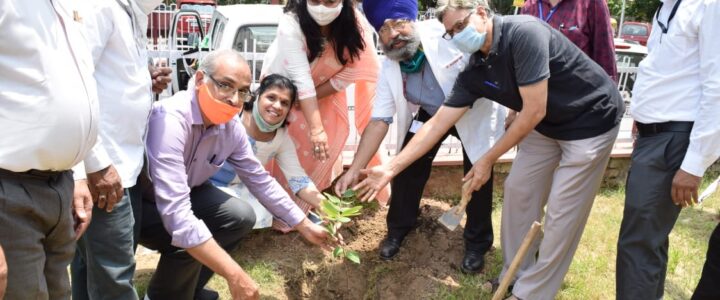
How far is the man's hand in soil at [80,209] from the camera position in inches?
80.0

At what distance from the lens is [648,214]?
2.64 metres

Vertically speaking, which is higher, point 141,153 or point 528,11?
point 528,11

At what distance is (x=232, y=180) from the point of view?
134 inches

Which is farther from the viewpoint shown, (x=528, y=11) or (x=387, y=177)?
(x=528, y=11)

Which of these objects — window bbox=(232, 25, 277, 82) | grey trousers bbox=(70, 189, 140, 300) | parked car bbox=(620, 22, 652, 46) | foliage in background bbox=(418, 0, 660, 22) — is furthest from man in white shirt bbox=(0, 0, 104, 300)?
foliage in background bbox=(418, 0, 660, 22)

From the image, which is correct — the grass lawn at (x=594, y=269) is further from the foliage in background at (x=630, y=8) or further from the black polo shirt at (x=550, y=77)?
the foliage in background at (x=630, y=8)

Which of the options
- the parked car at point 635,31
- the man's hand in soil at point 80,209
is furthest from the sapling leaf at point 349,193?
the parked car at point 635,31

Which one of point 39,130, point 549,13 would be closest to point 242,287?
point 39,130

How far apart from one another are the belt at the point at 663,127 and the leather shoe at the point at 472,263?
1.37 m

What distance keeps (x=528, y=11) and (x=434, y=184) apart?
1.70m

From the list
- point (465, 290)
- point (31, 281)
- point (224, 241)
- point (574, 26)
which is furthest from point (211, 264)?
point (574, 26)

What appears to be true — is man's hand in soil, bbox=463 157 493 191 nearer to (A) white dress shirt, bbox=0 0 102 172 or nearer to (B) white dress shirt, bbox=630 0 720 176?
(B) white dress shirt, bbox=630 0 720 176

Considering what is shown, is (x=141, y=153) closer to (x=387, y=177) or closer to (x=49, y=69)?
(x=49, y=69)

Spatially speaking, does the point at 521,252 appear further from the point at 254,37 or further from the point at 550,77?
the point at 254,37
